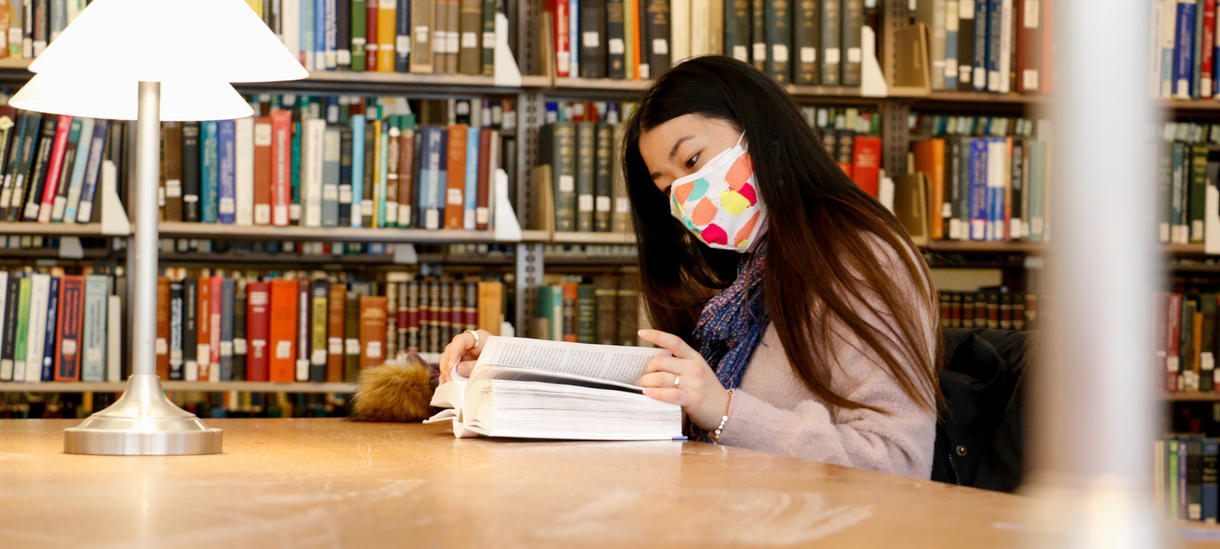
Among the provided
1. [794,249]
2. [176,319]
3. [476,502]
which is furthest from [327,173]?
[476,502]

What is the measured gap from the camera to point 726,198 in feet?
4.95

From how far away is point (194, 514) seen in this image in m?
0.56

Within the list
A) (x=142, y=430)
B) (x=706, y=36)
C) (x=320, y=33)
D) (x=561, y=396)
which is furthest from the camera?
(x=706, y=36)

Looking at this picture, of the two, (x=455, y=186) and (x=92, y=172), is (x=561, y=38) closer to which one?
(x=455, y=186)

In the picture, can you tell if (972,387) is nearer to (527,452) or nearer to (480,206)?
(527,452)

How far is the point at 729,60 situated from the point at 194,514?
1135 millimetres

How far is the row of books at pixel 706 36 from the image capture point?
2654mm

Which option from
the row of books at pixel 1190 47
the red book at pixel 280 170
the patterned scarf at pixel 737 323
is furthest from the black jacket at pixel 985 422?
the row of books at pixel 1190 47

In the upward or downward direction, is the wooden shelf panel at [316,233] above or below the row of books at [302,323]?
above

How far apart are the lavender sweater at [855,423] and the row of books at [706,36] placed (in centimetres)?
153

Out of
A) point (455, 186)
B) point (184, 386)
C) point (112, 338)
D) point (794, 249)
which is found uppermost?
point (455, 186)

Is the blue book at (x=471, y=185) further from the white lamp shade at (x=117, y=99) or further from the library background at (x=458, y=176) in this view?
the white lamp shade at (x=117, y=99)

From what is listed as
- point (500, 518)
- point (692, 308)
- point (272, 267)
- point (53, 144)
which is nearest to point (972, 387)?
point (692, 308)

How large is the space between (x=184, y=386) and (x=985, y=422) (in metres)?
1.89
